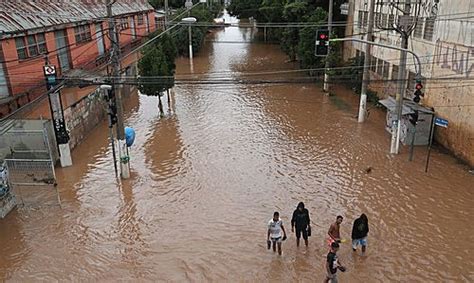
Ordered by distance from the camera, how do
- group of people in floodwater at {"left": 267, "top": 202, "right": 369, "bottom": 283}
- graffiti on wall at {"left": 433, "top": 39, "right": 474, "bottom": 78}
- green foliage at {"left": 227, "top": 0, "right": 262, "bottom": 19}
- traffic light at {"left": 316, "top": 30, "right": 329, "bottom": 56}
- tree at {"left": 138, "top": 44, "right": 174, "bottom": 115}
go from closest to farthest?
1. group of people in floodwater at {"left": 267, "top": 202, "right": 369, "bottom": 283}
2. traffic light at {"left": 316, "top": 30, "right": 329, "bottom": 56}
3. graffiti on wall at {"left": 433, "top": 39, "right": 474, "bottom": 78}
4. tree at {"left": 138, "top": 44, "right": 174, "bottom": 115}
5. green foliage at {"left": 227, "top": 0, "right": 262, "bottom": 19}

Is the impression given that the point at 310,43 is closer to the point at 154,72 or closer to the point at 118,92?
the point at 154,72

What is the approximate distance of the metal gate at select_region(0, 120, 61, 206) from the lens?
14.9 metres

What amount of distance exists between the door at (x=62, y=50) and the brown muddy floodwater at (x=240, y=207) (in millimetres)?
5937

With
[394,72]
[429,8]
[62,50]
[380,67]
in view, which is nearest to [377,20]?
[380,67]

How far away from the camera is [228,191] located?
1445 centimetres

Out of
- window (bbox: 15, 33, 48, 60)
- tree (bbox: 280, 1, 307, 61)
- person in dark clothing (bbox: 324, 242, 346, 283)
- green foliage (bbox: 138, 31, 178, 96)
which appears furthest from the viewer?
tree (bbox: 280, 1, 307, 61)

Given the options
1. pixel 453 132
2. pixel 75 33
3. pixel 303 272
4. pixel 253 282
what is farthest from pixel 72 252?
Result: pixel 75 33

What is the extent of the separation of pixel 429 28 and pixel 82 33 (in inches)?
827

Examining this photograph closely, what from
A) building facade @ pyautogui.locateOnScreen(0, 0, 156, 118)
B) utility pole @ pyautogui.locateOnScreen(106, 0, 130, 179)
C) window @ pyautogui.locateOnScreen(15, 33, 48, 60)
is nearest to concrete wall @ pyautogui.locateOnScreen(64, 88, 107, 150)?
building facade @ pyautogui.locateOnScreen(0, 0, 156, 118)

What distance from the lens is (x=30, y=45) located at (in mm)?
20641

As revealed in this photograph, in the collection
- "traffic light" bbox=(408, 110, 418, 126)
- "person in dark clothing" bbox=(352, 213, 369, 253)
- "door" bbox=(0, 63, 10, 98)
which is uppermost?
"door" bbox=(0, 63, 10, 98)

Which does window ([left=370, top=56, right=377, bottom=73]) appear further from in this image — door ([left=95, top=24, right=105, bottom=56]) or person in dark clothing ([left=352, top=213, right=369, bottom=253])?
door ([left=95, top=24, right=105, bottom=56])

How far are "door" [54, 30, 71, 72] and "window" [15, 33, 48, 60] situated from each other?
173cm

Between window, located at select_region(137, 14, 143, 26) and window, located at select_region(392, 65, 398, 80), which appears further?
window, located at select_region(137, 14, 143, 26)
